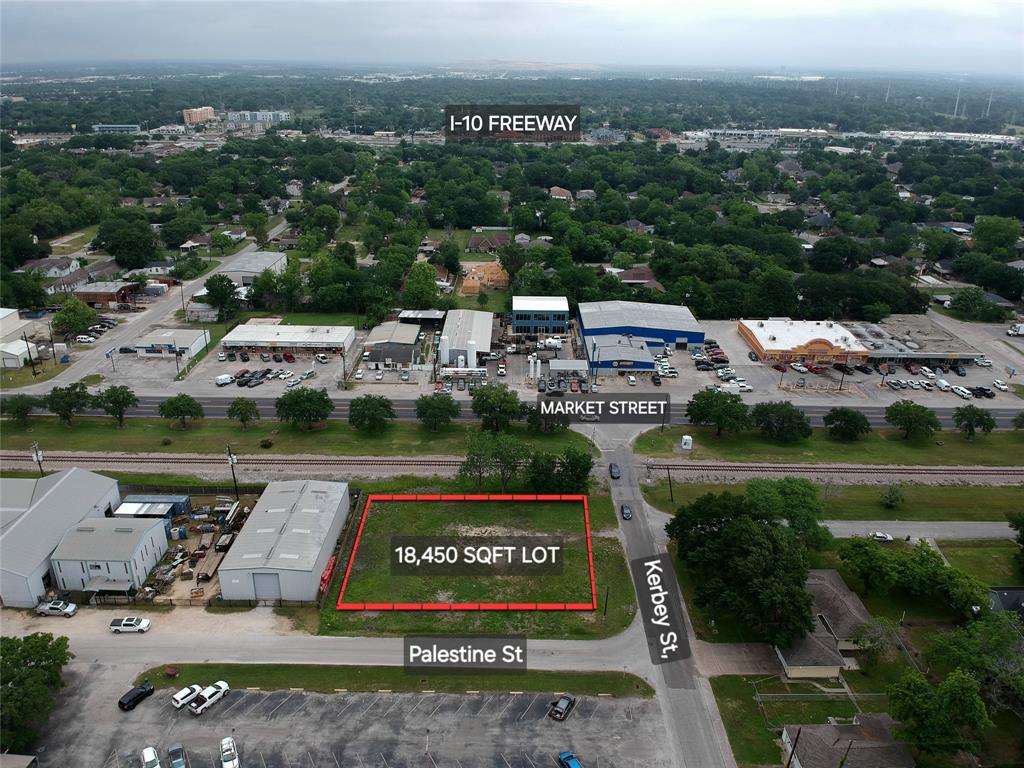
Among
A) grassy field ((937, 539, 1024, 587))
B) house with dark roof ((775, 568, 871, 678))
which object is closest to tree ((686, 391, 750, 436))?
grassy field ((937, 539, 1024, 587))

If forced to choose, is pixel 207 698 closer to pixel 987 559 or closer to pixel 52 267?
pixel 987 559

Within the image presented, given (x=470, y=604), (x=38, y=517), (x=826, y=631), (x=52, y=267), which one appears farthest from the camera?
(x=52, y=267)

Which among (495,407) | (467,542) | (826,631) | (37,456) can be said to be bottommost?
(467,542)

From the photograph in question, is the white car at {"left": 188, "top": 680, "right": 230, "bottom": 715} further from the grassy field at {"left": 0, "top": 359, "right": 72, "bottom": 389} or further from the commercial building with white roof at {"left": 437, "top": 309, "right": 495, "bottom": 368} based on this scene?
the grassy field at {"left": 0, "top": 359, "right": 72, "bottom": 389}

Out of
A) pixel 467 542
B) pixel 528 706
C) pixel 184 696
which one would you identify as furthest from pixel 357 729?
pixel 467 542

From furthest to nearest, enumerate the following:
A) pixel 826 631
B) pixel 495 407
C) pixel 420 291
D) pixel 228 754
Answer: pixel 420 291 → pixel 495 407 → pixel 826 631 → pixel 228 754

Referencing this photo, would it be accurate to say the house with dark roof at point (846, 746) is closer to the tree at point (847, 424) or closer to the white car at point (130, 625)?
the tree at point (847, 424)

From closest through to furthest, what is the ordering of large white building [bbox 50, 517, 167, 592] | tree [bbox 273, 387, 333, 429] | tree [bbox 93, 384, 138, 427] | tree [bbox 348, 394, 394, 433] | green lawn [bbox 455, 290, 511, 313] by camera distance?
large white building [bbox 50, 517, 167, 592] → tree [bbox 348, 394, 394, 433] → tree [bbox 273, 387, 333, 429] → tree [bbox 93, 384, 138, 427] → green lawn [bbox 455, 290, 511, 313]
